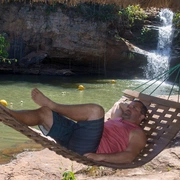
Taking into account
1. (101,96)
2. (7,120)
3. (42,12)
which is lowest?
(101,96)

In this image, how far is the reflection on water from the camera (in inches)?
281

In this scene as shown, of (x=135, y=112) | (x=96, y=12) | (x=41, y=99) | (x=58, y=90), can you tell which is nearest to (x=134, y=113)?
A: (x=135, y=112)

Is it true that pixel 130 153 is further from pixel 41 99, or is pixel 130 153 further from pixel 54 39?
pixel 54 39

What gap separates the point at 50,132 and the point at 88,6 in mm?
10215

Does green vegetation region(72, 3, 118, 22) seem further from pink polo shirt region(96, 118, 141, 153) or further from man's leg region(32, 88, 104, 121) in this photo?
man's leg region(32, 88, 104, 121)

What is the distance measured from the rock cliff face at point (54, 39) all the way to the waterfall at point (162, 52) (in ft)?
0.97

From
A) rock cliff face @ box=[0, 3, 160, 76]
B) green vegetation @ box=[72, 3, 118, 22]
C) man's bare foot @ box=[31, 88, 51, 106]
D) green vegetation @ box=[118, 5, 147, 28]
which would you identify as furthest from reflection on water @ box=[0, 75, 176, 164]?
man's bare foot @ box=[31, 88, 51, 106]

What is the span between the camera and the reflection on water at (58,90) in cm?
713

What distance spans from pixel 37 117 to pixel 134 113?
0.64 metres

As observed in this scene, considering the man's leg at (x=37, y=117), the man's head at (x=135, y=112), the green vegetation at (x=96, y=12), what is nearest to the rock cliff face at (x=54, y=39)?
the green vegetation at (x=96, y=12)

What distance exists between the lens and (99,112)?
7.17 ft

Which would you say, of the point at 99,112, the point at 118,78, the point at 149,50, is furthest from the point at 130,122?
the point at 149,50

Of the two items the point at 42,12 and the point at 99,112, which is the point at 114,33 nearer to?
the point at 42,12

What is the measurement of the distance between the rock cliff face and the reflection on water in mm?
986
